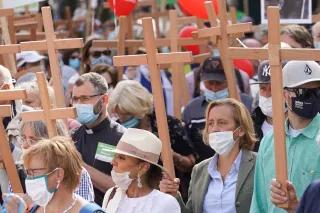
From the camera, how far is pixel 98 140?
7305mm

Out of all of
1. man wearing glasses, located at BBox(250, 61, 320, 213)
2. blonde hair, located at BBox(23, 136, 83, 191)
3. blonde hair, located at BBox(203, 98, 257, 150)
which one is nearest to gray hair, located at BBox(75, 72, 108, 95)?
blonde hair, located at BBox(203, 98, 257, 150)

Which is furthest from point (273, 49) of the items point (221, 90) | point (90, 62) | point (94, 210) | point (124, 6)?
point (90, 62)

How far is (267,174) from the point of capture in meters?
6.03

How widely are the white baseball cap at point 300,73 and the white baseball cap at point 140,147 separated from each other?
2.77 feet

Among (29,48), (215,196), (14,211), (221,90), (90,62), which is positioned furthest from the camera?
(90,62)

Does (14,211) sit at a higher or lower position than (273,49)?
lower

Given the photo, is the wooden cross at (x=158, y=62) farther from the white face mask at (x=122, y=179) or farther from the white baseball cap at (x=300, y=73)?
the white baseball cap at (x=300, y=73)

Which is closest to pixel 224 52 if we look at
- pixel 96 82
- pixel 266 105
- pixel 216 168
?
pixel 266 105

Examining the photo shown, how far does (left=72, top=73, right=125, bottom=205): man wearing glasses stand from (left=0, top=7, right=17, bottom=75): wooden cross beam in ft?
2.34

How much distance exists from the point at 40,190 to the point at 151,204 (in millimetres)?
640

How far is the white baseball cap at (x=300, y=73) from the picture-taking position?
19.1 feet

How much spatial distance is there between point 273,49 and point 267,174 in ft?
2.75

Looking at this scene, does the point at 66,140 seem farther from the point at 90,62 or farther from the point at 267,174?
the point at 90,62

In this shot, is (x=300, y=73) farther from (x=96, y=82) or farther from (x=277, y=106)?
(x=96, y=82)
